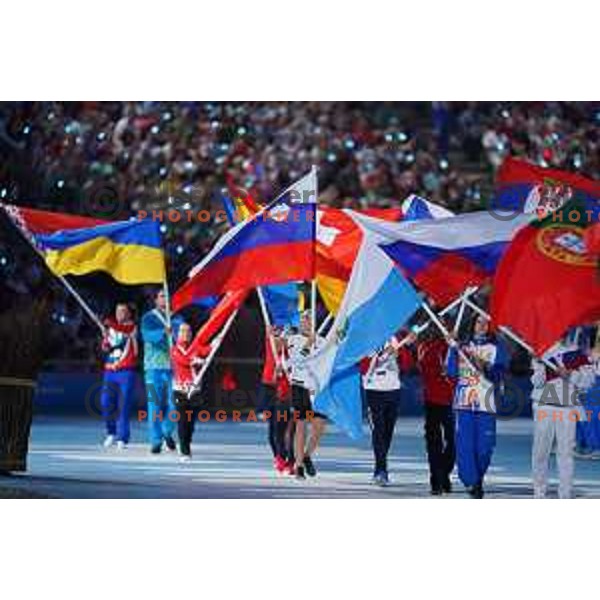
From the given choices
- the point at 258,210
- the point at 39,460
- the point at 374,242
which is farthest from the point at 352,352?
the point at 39,460

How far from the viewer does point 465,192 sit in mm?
24766

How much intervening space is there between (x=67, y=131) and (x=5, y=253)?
1.69 m

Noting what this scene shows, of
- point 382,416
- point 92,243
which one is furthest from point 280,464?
point 92,243

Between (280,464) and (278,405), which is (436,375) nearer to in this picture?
(278,405)

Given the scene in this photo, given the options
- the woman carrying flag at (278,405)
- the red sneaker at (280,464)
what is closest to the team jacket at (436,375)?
the woman carrying flag at (278,405)

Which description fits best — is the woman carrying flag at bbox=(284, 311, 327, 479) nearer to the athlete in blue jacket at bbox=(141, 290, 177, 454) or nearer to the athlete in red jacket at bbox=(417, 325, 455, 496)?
the athlete in red jacket at bbox=(417, 325, 455, 496)

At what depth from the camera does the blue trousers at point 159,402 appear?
17.4 m

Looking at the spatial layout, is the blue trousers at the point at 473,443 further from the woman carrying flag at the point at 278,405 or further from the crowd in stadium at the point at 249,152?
the crowd in stadium at the point at 249,152

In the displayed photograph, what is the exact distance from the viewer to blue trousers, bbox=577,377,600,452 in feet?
53.2

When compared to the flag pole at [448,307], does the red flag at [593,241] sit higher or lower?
higher

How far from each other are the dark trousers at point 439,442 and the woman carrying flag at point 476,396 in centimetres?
19

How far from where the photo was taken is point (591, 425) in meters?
17.0

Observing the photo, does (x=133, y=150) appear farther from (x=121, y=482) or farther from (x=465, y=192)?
(x=121, y=482)

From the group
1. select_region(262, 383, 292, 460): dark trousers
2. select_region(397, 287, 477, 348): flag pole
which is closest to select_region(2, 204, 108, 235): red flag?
select_region(262, 383, 292, 460): dark trousers
